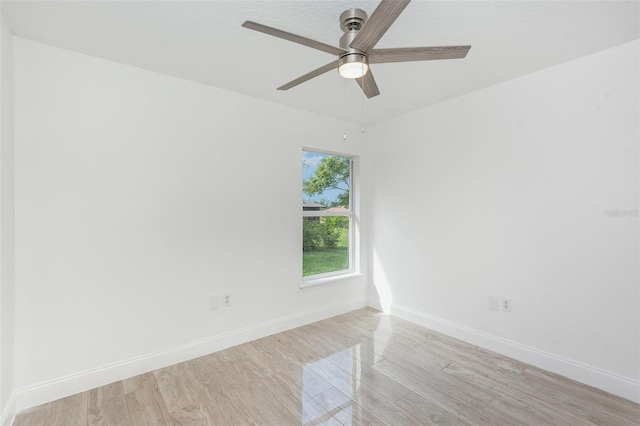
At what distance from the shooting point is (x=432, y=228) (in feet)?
10.6

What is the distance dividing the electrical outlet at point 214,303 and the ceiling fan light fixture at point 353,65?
2204 mm

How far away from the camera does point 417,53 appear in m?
1.50

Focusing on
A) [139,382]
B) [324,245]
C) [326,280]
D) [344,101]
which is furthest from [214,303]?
[344,101]

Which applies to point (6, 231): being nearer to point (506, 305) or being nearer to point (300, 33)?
point (300, 33)

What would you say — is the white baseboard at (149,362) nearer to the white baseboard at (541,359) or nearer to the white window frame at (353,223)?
the white window frame at (353,223)

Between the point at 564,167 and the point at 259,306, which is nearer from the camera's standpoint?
the point at 564,167

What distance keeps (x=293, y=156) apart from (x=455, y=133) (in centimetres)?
170

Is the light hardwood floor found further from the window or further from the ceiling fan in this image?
the ceiling fan

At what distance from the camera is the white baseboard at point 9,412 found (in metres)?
1.71

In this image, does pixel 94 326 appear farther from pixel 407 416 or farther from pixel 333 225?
pixel 333 225

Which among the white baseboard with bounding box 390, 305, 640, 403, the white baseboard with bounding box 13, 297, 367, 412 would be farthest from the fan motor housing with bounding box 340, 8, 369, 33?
the white baseboard with bounding box 390, 305, 640, 403

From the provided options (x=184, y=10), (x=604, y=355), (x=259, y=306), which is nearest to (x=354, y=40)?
(x=184, y=10)

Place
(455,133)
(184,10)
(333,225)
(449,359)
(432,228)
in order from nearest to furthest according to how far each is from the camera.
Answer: (184,10), (449,359), (455,133), (432,228), (333,225)

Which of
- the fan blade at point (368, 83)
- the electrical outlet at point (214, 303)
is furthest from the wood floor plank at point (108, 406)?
the fan blade at point (368, 83)
